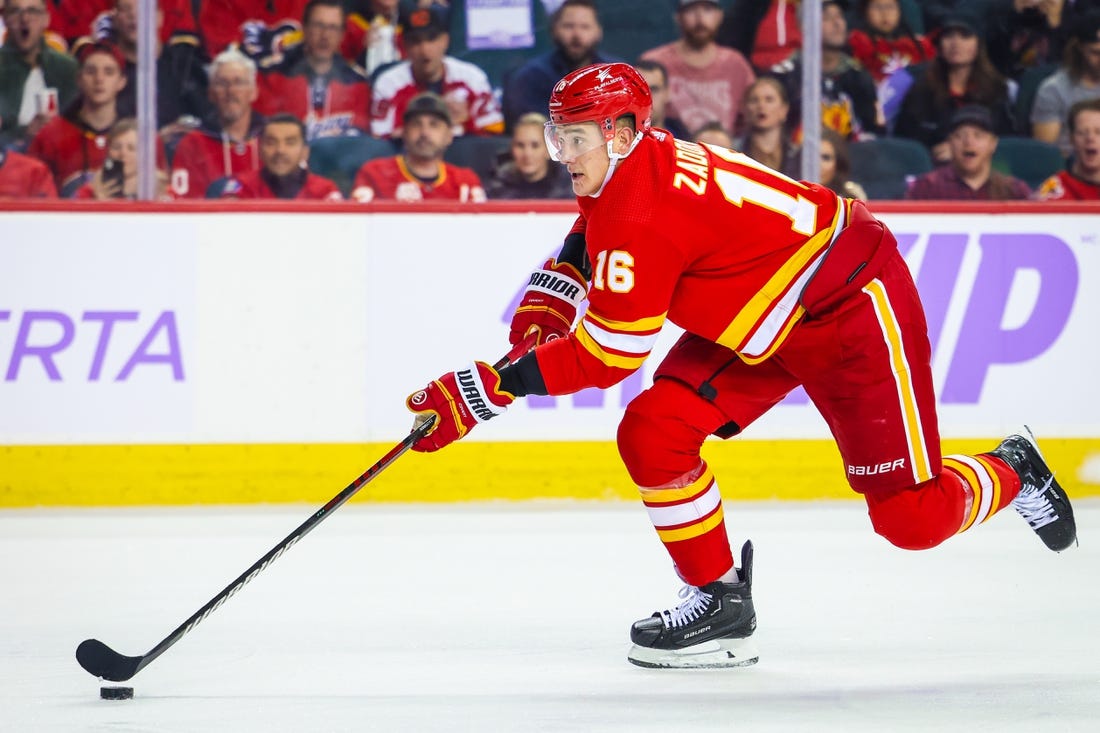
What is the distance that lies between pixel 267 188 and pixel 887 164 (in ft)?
7.63

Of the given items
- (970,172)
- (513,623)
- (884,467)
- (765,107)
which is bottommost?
(513,623)

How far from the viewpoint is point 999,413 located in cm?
555

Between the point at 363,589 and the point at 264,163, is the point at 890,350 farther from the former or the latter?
the point at 264,163

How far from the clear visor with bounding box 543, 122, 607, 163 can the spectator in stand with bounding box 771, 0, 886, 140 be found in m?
3.04

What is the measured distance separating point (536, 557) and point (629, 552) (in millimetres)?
283

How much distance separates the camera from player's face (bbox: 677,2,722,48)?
20.2ft

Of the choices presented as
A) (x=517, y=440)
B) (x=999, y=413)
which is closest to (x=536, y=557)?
(x=517, y=440)

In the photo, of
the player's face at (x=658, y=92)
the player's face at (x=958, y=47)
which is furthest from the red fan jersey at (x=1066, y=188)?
the player's face at (x=658, y=92)

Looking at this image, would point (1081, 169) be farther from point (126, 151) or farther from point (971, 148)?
point (126, 151)

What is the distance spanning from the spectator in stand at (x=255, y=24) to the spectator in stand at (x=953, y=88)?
95.1 inches

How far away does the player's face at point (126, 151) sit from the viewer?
554 cm

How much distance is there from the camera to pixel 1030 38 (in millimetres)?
6297

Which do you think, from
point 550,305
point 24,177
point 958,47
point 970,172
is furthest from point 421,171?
point 550,305

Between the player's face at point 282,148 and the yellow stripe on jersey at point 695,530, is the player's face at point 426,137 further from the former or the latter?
the yellow stripe on jersey at point 695,530
